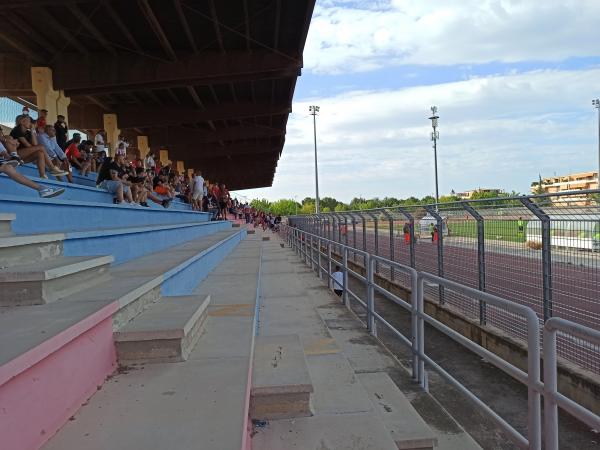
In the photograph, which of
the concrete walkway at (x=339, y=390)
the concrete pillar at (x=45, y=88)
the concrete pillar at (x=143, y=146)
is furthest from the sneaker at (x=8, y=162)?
the concrete pillar at (x=143, y=146)

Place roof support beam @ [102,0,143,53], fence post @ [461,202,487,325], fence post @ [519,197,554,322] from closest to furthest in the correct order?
fence post @ [519,197,554,322], fence post @ [461,202,487,325], roof support beam @ [102,0,143,53]

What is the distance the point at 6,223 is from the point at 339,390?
302 centimetres

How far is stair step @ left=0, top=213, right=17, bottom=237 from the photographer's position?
3799 mm

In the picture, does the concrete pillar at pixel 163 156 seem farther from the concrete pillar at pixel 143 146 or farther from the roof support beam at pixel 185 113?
the roof support beam at pixel 185 113

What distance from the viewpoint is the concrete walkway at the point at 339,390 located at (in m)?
2.92

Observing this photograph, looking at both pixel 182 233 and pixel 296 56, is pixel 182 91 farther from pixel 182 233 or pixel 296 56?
pixel 182 233

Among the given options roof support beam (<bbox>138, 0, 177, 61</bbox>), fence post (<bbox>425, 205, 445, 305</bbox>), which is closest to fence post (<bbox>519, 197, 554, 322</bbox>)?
fence post (<bbox>425, 205, 445, 305</bbox>)

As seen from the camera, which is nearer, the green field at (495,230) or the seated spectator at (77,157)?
the green field at (495,230)

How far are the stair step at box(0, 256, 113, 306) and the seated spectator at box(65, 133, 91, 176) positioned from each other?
7.96 m

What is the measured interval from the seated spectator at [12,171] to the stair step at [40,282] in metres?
2.49

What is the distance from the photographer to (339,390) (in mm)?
3703

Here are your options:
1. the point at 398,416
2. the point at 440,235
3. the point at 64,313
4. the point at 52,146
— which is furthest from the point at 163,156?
the point at 64,313

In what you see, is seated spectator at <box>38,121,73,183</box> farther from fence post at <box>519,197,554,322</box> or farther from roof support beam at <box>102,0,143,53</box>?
fence post at <box>519,197,554,322</box>

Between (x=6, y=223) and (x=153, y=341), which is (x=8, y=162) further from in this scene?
(x=153, y=341)
